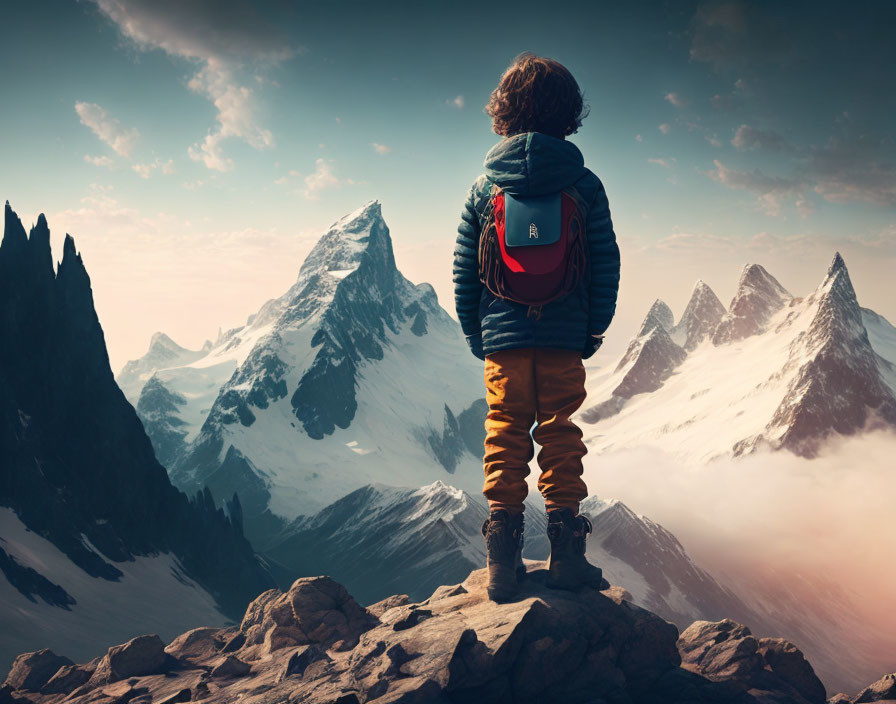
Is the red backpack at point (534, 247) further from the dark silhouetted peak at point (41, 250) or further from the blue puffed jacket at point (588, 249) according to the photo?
the dark silhouetted peak at point (41, 250)

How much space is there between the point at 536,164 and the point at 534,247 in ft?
4.21

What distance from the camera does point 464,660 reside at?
11.0m

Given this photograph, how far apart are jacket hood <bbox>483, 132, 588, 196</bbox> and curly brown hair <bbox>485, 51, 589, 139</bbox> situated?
0.47 meters

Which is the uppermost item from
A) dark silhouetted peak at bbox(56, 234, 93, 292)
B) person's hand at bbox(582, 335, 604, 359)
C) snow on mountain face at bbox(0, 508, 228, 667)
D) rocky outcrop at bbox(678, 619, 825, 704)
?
dark silhouetted peak at bbox(56, 234, 93, 292)

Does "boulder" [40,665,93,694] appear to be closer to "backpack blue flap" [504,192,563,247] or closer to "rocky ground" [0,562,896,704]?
"rocky ground" [0,562,896,704]

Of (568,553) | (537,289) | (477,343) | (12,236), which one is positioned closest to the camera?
(537,289)

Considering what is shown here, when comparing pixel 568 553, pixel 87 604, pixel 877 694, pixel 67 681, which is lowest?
pixel 87 604

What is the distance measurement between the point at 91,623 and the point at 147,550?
26.1 meters

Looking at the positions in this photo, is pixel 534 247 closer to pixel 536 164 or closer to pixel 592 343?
pixel 536 164

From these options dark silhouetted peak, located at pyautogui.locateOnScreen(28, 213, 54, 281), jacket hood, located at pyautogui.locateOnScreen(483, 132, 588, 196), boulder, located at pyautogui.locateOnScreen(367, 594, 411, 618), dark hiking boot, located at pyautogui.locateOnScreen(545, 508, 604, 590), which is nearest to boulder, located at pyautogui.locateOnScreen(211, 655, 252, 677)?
boulder, located at pyautogui.locateOnScreen(367, 594, 411, 618)

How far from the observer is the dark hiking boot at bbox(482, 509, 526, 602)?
11.8m

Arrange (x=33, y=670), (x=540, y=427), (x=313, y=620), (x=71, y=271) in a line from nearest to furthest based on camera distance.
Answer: (x=540, y=427), (x=313, y=620), (x=33, y=670), (x=71, y=271)

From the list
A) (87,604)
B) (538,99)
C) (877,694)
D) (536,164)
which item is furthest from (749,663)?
(87,604)

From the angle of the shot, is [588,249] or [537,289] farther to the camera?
[588,249]
